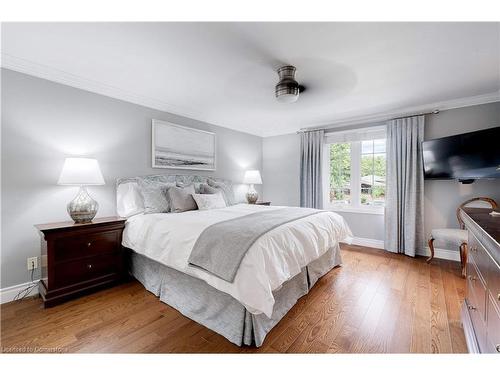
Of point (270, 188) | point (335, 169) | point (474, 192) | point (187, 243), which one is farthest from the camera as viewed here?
point (270, 188)

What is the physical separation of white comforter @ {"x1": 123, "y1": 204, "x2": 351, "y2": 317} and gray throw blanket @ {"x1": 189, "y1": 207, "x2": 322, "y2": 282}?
1.8 inches

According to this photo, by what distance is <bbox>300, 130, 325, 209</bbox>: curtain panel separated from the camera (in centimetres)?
429

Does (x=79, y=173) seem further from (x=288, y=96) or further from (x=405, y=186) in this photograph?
(x=405, y=186)

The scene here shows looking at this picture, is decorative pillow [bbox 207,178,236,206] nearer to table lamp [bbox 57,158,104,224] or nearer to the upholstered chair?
table lamp [bbox 57,158,104,224]

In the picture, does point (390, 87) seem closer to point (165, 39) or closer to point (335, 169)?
point (335, 169)

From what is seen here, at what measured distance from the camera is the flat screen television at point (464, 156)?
2.58 meters

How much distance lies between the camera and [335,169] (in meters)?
4.35

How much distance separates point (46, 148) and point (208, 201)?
A: 6.08ft

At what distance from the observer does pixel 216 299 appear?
1739 mm

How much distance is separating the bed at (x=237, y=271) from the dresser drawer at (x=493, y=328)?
104 centimetres

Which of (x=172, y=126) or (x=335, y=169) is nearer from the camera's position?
(x=172, y=126)

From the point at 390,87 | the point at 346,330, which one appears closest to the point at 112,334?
the point at 346,330

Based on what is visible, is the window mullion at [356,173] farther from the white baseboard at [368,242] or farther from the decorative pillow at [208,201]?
the decorative pillow at [208,201]
